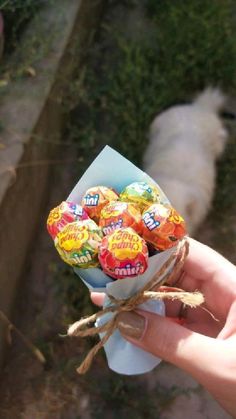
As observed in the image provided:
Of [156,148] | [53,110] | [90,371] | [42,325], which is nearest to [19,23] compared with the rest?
[53,110]

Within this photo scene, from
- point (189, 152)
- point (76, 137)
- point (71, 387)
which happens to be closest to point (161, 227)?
point (71, 387)

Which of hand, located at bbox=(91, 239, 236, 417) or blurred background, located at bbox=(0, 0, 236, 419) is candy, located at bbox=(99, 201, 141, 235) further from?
blurred background, located at bbox=(0, 0, 236, 419)

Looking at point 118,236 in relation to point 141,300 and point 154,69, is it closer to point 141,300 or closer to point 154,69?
point 141,300

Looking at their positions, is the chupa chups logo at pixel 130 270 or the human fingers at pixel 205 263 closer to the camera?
the chupa chups logo at pixel 130 270

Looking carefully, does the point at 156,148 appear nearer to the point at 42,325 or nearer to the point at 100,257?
the point at 42,325

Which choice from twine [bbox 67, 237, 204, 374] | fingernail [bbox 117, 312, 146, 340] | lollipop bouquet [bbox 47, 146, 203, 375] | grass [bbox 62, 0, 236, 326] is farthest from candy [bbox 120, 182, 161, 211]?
grass [bbox 62, 0, 236, 326]

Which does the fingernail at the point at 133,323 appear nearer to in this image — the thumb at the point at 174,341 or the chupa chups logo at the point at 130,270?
the thumb at the point at 174,341

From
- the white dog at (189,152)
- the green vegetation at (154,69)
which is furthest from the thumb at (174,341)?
the green vegetation at (154,69)
